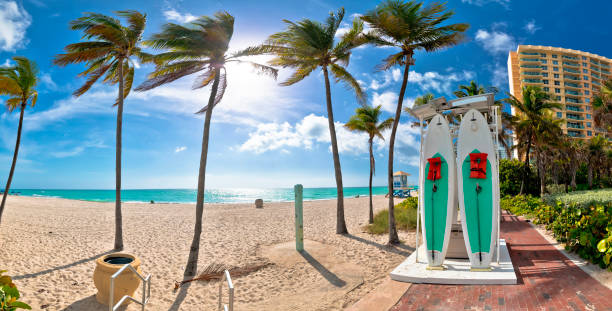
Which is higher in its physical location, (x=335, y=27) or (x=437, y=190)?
(x=335, y=27)

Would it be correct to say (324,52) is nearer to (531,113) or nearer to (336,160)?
(336,160)

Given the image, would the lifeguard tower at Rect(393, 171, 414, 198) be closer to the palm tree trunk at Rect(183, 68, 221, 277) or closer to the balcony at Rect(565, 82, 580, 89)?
the palm tree trunk at Rect(183, 68, 221, 277)

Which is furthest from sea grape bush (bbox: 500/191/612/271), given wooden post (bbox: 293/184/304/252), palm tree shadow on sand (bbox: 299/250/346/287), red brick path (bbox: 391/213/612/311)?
wooden post (bbox: 293/184/304/252)

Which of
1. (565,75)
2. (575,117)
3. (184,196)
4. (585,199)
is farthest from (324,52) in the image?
(184,196)

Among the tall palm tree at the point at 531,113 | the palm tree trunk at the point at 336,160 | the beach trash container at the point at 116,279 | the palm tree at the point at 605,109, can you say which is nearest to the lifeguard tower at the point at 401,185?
the tall palm tree at the point at 531,113

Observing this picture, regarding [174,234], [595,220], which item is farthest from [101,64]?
[595,220]

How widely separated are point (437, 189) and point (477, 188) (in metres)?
0.78

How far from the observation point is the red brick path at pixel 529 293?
4.34 meters

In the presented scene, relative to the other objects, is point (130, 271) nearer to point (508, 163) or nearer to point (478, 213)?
point (478, 213)

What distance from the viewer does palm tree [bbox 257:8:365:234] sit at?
1117 cm

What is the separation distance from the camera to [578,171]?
3556 cm

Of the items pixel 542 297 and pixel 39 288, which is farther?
pixel 39 288

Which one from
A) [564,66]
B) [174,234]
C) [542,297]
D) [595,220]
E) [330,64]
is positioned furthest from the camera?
[564,66]

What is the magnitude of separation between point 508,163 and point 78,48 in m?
26.8
